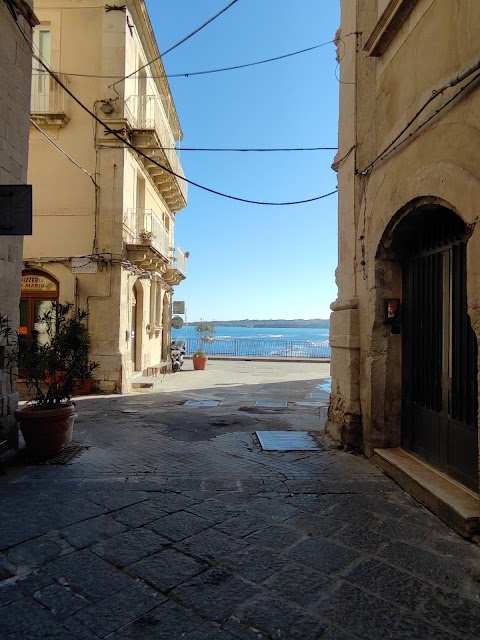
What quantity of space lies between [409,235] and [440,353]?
1.42m

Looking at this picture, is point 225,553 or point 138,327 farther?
point 138,327

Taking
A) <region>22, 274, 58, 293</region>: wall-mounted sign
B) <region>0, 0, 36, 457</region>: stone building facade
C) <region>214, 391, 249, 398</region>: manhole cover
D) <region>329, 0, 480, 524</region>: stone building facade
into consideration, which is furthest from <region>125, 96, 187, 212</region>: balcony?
<region>214, 391, 249, 398</region>: manhole cover

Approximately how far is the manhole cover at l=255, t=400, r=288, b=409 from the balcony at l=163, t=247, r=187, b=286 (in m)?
8.46

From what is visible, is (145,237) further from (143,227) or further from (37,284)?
(37,284)

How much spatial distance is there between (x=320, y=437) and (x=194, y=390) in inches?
238

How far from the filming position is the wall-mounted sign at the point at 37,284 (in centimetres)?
1156

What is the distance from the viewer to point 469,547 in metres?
2.99

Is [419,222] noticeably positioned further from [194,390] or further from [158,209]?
[158,209]

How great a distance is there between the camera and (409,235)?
484 cm

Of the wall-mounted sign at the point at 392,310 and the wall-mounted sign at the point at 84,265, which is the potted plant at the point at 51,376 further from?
the wall-mounted sign at the point at 84,265

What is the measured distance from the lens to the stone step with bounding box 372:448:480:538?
316 cm

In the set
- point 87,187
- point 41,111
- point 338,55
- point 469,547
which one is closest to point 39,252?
point 87,187

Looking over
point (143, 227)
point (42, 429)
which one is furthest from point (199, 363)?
point (42, 429)

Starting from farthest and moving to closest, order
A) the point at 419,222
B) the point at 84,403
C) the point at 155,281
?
the point at 155,281
the point at 84,403
the point at 419,222
